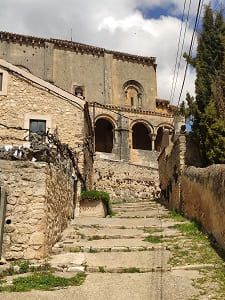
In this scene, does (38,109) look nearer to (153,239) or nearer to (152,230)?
(152,230)

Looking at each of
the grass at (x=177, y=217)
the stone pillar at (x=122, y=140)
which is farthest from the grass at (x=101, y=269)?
the stone pillar at (x=122, y=140)

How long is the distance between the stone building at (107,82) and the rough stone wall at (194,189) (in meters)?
13.7

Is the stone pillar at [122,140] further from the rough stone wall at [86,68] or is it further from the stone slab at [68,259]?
the stone slab at [68,259]

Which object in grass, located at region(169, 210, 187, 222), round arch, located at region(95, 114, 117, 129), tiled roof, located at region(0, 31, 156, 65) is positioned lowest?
grass, located at region(169, 210, 187, 222)

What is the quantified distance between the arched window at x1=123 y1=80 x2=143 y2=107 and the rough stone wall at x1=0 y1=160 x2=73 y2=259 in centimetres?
3281

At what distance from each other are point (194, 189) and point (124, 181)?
12.9 metres

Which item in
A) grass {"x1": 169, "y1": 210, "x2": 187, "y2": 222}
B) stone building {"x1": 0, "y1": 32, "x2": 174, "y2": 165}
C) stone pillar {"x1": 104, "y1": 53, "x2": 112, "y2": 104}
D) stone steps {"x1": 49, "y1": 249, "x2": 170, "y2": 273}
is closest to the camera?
stone steps {"x1": 49, "y1": 249, "x2": 170, "y2": 273}

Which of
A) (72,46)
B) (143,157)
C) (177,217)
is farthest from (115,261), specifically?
(72,46)

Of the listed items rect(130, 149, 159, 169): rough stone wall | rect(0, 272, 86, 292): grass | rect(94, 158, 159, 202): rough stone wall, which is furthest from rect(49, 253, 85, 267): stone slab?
rect(130, 149, 159, 169): rough stone wall

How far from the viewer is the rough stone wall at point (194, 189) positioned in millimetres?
8219

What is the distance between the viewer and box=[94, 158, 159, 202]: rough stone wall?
77.0ft

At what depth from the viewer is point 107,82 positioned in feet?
127

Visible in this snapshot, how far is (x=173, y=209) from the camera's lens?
1573 cm

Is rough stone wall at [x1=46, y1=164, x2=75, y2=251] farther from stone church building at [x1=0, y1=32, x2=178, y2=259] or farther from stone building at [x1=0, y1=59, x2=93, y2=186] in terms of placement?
stone building at [x1=0, y1=59, x2=93, y2=186]
